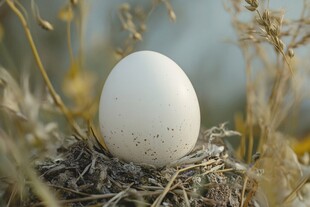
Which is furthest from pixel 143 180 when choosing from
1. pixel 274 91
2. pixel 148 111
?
pixel 274 91

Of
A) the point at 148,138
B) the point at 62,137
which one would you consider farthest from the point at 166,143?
the point at 62,137

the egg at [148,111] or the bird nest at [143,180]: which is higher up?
the egg at [148,111]

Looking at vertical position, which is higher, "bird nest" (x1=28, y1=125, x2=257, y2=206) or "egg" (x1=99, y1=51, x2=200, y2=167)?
"egg" (x1=99, y1=51, x2=200, y2=167)

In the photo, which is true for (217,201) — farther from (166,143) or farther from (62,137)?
(62,137)

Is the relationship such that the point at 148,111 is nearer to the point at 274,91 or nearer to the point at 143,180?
the point at 143,180
